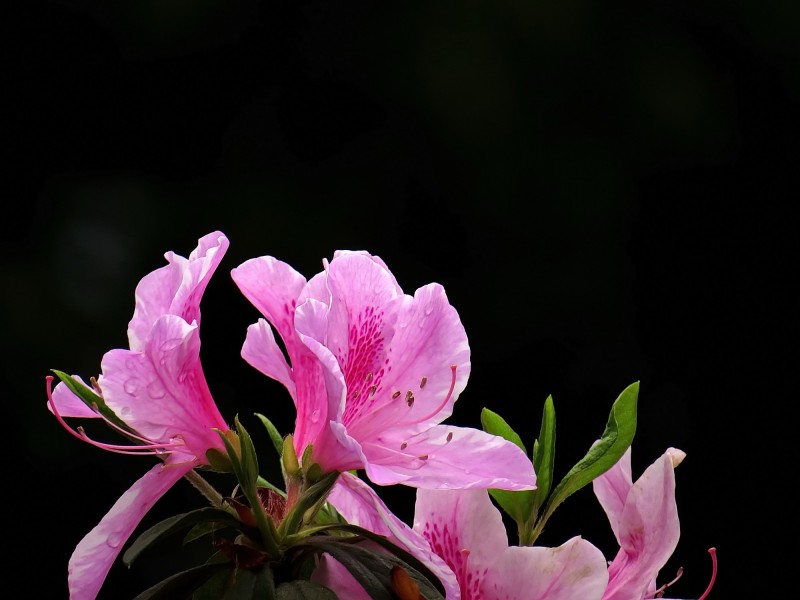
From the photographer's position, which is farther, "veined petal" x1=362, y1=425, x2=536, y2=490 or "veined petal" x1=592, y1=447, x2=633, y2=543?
"veined petal" x1=592, y1=447, x2=633, y2=543

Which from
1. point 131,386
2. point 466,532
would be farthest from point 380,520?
point 131,386

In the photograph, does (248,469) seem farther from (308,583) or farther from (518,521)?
(518,521)

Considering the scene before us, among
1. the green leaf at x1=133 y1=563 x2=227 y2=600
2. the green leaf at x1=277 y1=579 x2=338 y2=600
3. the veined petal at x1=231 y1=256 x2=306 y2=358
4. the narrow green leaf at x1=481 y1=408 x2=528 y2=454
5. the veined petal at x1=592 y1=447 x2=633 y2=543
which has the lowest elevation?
the green leaf at x1=133 y1=563 x2=227 y2=600

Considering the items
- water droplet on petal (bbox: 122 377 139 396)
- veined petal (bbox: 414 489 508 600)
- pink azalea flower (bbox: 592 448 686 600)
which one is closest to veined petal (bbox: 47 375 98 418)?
water droplet on petal (bbox: 122 377 139 396)

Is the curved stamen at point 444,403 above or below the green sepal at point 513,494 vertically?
above

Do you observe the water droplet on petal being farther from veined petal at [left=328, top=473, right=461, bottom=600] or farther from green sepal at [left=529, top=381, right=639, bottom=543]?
green sepal at [left=529, top=381, right=639, bottom=543]

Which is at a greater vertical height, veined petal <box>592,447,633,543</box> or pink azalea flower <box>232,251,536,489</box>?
pink azalea flower <box>232,251,536,489</box>

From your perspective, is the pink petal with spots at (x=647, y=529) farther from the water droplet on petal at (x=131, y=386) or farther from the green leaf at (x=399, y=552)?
the water droplet on petal at (x=131, y=386)

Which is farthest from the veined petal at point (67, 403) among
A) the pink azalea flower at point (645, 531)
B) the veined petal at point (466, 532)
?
the pink azalea flower at point (645, 531)

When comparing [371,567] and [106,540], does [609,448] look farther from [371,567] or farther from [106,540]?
[106,540]
